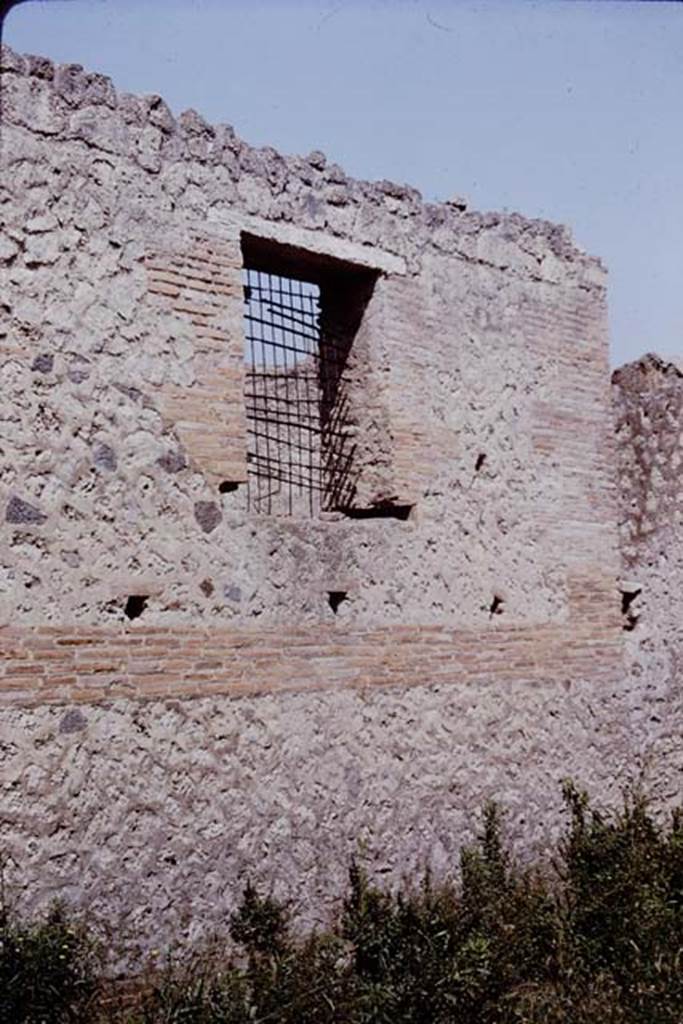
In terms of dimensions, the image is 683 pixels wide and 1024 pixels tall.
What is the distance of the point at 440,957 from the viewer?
5.44m

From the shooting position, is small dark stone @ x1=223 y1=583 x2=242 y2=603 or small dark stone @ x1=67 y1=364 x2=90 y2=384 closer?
small dark stone @ x1=67 y1=364 x2=90 y2=384

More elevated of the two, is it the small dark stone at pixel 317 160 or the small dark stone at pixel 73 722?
the small dark stone at pixel 317 160

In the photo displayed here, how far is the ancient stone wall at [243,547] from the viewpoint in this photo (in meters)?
5.54

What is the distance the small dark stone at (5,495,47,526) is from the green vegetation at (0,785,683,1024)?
5.28ft

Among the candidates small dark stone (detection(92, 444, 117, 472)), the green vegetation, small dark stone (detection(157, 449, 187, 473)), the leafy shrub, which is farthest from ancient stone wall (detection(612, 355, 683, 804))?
the leafy shrub

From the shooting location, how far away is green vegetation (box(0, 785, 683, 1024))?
4988 mm

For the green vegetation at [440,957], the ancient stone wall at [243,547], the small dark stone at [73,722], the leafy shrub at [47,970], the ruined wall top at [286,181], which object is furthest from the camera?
the ruined wall top at [286,181]

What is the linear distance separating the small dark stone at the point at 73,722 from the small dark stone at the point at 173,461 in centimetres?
120

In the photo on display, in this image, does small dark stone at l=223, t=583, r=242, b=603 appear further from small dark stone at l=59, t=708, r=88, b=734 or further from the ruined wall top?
the ruined wall top

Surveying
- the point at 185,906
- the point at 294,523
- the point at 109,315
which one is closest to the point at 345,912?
the point at 185,906

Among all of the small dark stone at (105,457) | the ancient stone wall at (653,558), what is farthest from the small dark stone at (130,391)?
the ancient stone wall at (653,558)

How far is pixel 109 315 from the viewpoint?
5.88 m

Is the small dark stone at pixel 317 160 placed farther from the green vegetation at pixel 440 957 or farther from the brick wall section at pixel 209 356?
the green vegetation at pixel 440 957

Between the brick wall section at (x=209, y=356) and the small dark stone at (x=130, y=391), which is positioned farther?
the brick wall section at (x=209, y=356)
